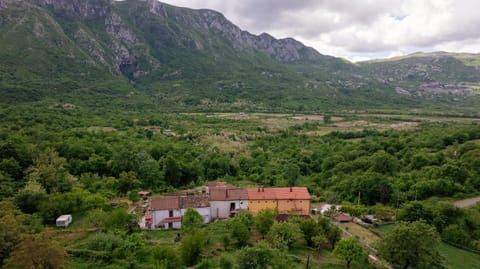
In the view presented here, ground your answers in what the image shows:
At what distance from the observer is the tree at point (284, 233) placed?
3127cm

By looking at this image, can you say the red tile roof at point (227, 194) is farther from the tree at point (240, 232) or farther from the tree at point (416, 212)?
the tree at point (416, 212)

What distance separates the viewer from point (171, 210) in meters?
37.4

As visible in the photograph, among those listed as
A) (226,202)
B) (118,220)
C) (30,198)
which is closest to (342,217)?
(226,202)

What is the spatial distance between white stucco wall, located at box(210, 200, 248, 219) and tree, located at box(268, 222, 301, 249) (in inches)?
331

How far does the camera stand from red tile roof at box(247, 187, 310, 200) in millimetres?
40594

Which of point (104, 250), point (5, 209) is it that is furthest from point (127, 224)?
point (5, 209)

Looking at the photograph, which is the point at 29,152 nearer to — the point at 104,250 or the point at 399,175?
the point at 104,250

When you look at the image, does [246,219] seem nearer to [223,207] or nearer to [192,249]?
[223,207]

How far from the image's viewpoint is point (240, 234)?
1272 inches

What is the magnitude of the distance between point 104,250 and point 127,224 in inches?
218

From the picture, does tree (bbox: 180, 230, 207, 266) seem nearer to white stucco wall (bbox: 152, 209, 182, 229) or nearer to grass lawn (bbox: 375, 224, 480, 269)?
white stucco wall (bbox: 152, 209, 182, 229)

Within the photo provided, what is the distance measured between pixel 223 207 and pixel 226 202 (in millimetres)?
754

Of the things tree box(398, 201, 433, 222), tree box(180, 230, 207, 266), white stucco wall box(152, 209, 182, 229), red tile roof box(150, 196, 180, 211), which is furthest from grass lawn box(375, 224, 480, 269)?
red tile roof box(150, 196, 180, 211)

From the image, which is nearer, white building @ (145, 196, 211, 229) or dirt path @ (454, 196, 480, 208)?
white building @ (145, 196, 211, 229)
